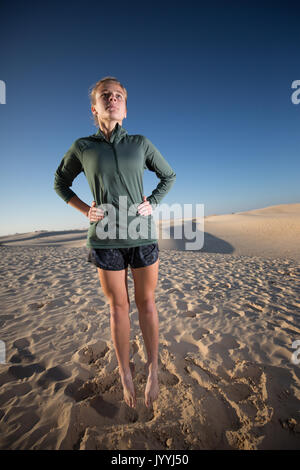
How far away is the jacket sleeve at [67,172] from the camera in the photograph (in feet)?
4.85

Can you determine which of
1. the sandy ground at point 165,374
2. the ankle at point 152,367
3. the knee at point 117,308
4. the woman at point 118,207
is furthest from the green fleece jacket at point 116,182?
the sandy ground at point 165,374

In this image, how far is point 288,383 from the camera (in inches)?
72.5

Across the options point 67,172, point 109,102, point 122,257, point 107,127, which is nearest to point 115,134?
point 107,127

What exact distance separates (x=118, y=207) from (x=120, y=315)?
846mm

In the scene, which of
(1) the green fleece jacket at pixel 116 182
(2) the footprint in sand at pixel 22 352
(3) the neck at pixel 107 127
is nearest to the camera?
(1) the green fleece jacket at pixel 116 182

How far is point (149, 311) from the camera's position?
158 cm

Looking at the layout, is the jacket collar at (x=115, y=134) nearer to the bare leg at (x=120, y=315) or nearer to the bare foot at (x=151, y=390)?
the bare leg at (x=120, y=315)

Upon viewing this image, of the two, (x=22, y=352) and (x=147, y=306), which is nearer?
(x=147, y=306)

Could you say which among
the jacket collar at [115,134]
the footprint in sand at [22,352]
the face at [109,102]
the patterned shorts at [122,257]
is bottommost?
the footprint in sand at [22,352]

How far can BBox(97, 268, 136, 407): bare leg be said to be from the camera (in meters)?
1.44

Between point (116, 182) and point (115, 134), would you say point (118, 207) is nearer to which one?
point (116, 182)

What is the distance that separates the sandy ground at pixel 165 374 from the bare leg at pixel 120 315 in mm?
212
